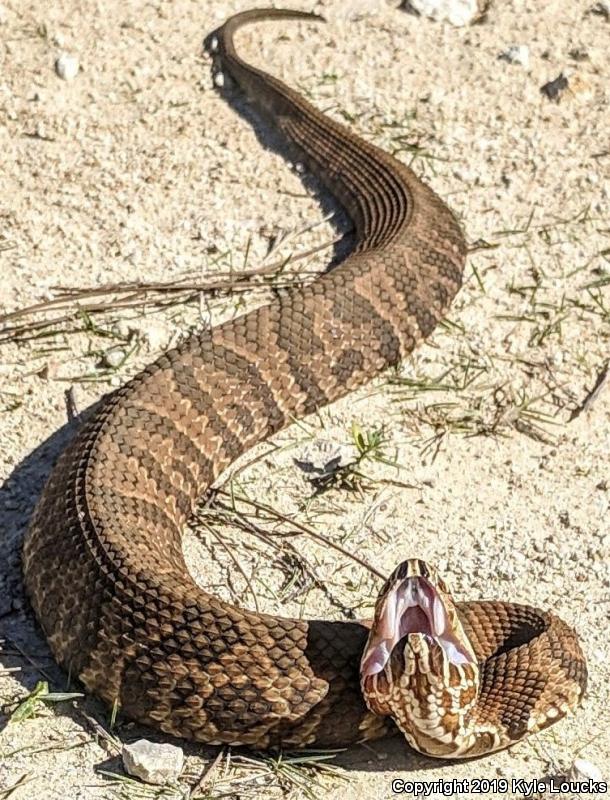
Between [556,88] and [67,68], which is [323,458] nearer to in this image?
[556,88]

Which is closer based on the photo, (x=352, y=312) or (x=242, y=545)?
(x=242, y=545)

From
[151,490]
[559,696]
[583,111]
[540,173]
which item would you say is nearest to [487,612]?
[559,696]

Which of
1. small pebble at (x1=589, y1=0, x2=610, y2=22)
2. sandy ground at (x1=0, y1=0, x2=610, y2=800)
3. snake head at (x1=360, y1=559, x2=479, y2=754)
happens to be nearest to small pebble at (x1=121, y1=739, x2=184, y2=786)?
sandy ground at (x1=0, y1=0, x2=610, y2=800)

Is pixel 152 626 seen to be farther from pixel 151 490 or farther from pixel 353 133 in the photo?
pixel 353 133

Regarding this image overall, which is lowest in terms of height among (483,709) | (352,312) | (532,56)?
(483,709)

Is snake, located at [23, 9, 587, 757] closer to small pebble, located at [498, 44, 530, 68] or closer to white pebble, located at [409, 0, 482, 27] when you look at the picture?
small pebble, located at [498, 44, 530, 68]

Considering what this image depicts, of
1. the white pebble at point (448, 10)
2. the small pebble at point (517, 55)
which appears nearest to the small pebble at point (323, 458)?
the small pebble at point (517, 55)
